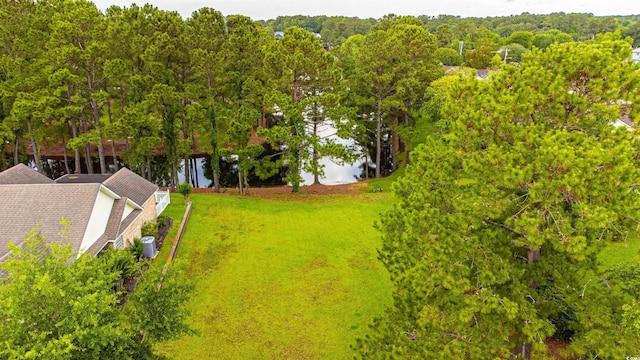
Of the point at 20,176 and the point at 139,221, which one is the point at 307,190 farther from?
the point at 20,176

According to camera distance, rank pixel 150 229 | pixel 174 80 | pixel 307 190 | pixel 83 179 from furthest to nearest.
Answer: pixel 307 190 < pixel 174 80 < pixel 83 179 < pixel 150 229

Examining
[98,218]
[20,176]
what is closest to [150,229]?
[98,218]

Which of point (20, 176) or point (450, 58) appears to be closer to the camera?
point (20, 176)

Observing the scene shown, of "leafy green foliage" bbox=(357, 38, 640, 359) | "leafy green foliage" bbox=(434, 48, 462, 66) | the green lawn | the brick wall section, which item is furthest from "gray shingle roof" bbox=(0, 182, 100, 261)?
"leafy green foliage" bbox=(434, 48, 462, 66)

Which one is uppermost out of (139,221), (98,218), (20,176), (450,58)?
(450,58)

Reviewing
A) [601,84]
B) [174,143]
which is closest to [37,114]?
[174,143]

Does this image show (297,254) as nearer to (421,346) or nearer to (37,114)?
(421,346)

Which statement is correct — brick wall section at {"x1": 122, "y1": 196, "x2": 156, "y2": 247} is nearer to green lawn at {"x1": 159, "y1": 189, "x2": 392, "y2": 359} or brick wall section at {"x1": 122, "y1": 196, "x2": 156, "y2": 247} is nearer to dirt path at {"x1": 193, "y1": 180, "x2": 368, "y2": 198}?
green lawn at {"x1": 159, "y1": 189, "x2": 392, "y2": 359}

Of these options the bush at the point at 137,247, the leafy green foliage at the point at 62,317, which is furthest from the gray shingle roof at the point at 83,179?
the leafy green foliage at the point at 62,317
